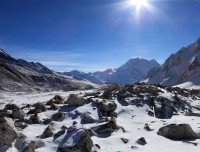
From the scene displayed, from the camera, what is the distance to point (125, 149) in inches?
845

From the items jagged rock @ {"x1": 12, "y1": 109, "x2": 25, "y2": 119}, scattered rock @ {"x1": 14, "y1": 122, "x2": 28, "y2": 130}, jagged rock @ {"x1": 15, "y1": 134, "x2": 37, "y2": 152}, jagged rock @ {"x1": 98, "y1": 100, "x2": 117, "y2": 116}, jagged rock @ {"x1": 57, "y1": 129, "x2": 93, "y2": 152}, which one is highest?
jagged rock @ {"x1": 98, "y1": 100, "x2": 117, "y2": 116}

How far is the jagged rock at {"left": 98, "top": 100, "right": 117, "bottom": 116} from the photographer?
1244 inches

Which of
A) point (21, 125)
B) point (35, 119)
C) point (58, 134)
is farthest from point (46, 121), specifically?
point (58, 134)

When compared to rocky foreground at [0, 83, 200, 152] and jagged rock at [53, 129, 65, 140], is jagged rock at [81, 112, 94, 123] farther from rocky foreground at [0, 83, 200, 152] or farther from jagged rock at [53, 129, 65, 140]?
jagged rock at [53, 129, 65, 140]

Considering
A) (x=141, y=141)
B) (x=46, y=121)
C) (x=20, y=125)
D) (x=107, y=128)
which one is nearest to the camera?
(x=141, y=141)

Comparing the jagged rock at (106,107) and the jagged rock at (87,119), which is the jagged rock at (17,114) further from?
the jagged rock at (106,107)

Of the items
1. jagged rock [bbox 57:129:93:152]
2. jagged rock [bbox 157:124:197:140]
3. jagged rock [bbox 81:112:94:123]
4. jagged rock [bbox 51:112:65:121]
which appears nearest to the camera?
jagged rock [bbox 57:129:93:152]

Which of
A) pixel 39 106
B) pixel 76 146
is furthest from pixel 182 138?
pixel 39 106

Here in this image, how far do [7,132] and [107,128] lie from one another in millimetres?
8106

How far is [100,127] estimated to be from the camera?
25.5 meters

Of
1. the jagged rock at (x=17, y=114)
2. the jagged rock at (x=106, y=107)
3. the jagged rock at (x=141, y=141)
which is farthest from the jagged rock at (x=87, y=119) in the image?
the jagged rock at (x=141, y=141)

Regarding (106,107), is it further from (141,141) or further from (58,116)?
(141,141)

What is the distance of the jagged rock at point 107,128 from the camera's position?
25.1 m

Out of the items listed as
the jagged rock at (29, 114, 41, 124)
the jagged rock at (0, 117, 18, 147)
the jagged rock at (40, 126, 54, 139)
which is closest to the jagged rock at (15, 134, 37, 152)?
the jagged rock at (0, 117, 18, 147)
